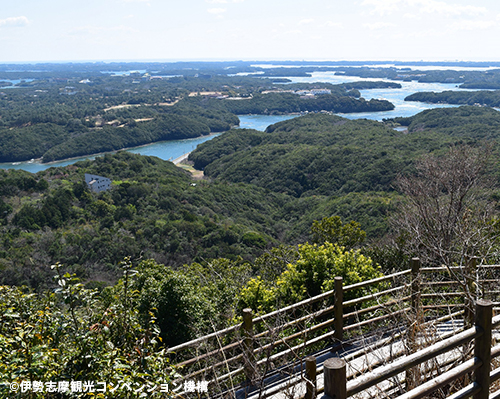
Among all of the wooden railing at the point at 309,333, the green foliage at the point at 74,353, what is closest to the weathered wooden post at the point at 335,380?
Answer: the wooden railing at the point at 309,333

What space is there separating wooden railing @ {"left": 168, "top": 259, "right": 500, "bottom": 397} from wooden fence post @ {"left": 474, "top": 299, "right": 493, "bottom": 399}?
66cm

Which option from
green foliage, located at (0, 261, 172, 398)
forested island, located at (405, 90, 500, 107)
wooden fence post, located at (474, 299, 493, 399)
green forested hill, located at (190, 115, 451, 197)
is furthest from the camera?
forested island, located at (405, 90, 500, 107)

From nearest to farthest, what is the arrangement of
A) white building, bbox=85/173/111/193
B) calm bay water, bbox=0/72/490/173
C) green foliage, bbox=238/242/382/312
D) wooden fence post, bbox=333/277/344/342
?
wooden fence post, bbox=333/277/344/342, green foliage, bbox=238/242/382/312, white building, bbox=85/173/111/193, calm bay water, bbox=0/72/490/173

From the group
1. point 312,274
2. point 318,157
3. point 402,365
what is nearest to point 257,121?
point 318,157

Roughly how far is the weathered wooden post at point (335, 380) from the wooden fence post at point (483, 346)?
3.00 feet

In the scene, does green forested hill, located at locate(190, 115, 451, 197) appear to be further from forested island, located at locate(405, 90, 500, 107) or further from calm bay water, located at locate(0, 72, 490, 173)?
forested island, located at locate(405, 90, 500, 107)

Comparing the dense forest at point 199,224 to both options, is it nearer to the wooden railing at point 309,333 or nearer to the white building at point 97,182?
the wooden railing at point 309,333

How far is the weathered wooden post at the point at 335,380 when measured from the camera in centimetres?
160

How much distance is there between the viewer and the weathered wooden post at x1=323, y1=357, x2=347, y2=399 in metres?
1.60

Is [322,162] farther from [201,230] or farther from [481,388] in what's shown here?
[481,388]

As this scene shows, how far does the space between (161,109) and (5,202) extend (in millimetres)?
78862

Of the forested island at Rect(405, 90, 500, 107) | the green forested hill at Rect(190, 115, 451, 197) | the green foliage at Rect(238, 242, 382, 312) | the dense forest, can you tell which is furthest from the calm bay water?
the green foliage at Rect(238, 242, 382, 312)

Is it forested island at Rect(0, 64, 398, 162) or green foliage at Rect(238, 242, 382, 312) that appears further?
forested island at Rect(0, 64, 398, 162)

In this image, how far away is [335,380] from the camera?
1.60 m
